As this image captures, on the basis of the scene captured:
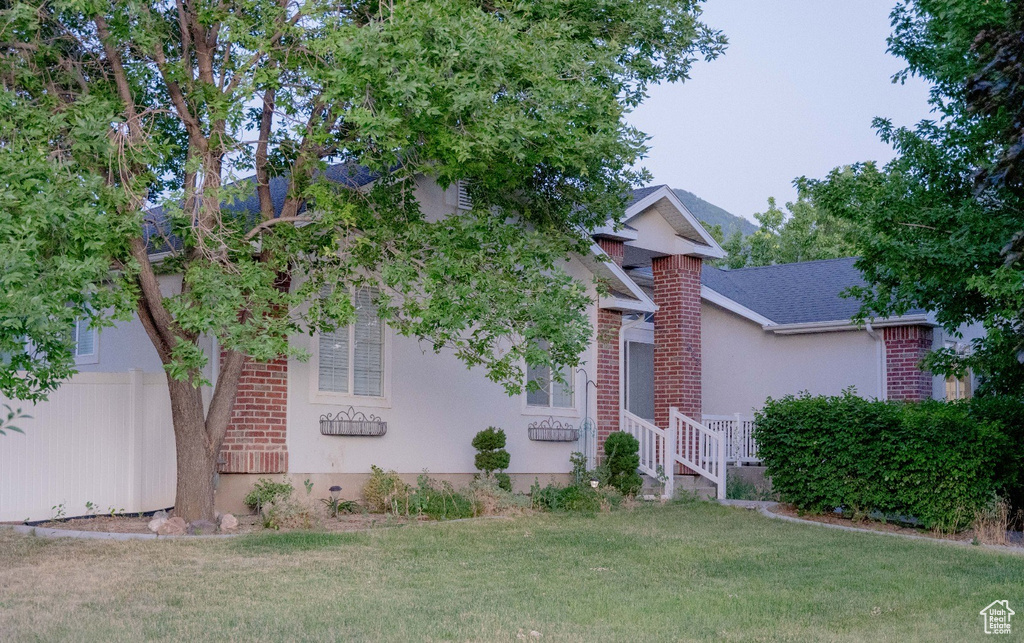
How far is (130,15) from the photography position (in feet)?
33.3

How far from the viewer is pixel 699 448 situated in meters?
16.8

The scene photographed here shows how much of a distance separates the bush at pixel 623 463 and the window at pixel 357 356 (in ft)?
12.4

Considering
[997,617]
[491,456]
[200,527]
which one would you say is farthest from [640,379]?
[997,617]

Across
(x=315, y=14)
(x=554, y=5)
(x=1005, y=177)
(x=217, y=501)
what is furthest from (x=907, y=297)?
(x=217, y=501)

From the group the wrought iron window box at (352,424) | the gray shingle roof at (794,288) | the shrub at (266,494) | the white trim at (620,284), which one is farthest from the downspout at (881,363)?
the shrub at (266,494)

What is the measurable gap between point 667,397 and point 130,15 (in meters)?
10.6

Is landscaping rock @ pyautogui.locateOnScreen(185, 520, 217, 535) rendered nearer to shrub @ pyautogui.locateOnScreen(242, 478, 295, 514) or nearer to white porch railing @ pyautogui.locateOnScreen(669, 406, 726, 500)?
shrub @ pyautogui.locateOnScreen(242, 478, 295, 514)

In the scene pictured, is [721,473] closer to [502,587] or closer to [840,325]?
[840,325]

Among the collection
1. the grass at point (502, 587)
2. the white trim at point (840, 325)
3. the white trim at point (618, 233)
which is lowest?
the grass at point (502, 587)

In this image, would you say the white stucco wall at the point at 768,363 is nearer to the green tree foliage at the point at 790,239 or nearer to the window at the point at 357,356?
the window at the point at 357,356

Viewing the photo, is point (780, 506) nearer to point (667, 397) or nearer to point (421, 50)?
point (667, 397)

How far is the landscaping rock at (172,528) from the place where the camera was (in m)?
10.6

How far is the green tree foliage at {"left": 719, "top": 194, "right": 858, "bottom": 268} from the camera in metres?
38.3

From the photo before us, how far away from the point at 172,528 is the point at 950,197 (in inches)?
353
